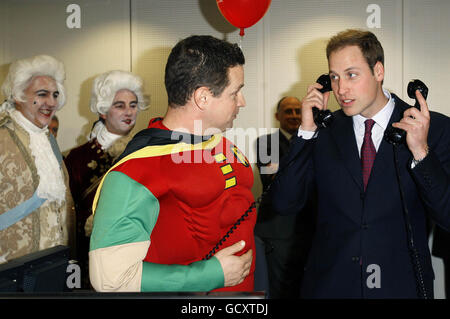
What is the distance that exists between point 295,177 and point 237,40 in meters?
2.99

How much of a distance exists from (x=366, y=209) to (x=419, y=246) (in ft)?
0.68

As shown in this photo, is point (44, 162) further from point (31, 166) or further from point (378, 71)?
point (378, 71)

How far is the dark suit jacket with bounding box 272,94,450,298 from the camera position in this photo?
142cm

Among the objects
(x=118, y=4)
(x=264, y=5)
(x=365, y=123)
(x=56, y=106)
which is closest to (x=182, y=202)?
(x=365, y=123)

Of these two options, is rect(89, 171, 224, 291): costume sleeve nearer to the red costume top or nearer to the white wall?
the red costume top

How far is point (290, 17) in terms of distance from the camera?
4.29m

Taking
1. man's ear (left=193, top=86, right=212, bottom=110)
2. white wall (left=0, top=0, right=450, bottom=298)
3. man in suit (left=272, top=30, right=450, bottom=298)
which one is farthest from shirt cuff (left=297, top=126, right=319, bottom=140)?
white wall (left=0, top=0, right=450, bottom=298)

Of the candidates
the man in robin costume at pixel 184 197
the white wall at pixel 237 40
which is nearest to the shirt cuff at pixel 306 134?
the man in robin costume at pixel 184 197

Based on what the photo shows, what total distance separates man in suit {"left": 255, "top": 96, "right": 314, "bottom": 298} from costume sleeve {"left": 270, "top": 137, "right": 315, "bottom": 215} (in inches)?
49.8

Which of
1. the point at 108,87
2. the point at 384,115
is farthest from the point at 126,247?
the point at 108,87

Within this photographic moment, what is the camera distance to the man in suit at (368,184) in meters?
1.40
